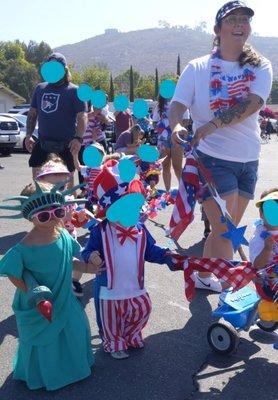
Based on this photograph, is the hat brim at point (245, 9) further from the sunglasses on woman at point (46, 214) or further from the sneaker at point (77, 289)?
the sneaker at point (77, 289)

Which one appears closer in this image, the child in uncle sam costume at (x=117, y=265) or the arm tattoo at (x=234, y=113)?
the child in uncle sam costume at (x=117, y=265)

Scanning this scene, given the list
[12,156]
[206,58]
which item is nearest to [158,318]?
[206,58]

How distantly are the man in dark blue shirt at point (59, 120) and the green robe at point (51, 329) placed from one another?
2281mm

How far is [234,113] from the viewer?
3.05 metres

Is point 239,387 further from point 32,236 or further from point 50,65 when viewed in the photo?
point 50,65

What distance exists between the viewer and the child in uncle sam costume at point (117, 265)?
114 inches

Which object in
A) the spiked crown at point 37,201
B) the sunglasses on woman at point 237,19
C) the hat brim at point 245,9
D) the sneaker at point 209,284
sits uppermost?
the hat brim at point 245,9

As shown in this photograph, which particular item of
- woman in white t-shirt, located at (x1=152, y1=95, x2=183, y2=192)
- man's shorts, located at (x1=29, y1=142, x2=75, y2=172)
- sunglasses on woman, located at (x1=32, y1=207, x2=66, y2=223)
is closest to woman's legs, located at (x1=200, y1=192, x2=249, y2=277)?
sunglasses on woman, located at (x1=32, y1=207, x2=66, y2=223)

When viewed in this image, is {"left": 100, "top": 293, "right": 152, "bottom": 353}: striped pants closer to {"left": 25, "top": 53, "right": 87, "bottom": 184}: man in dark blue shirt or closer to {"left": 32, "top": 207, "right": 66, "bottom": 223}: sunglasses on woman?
{"left": 32, "top": 207, "right": 66, "bottom": 223}: sunglasses on woman

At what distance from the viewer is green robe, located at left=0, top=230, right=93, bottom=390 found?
2582mm

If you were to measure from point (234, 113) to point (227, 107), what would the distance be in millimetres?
134

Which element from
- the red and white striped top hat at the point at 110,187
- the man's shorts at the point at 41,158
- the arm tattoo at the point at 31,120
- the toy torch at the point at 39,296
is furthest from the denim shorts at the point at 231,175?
the arm tattoo at the point at 31,120

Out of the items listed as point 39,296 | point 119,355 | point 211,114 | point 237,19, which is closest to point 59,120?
point 211,114

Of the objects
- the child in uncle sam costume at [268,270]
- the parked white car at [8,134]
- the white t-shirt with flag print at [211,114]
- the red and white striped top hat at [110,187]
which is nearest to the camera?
the child in uncle sam costume at [268,270]
